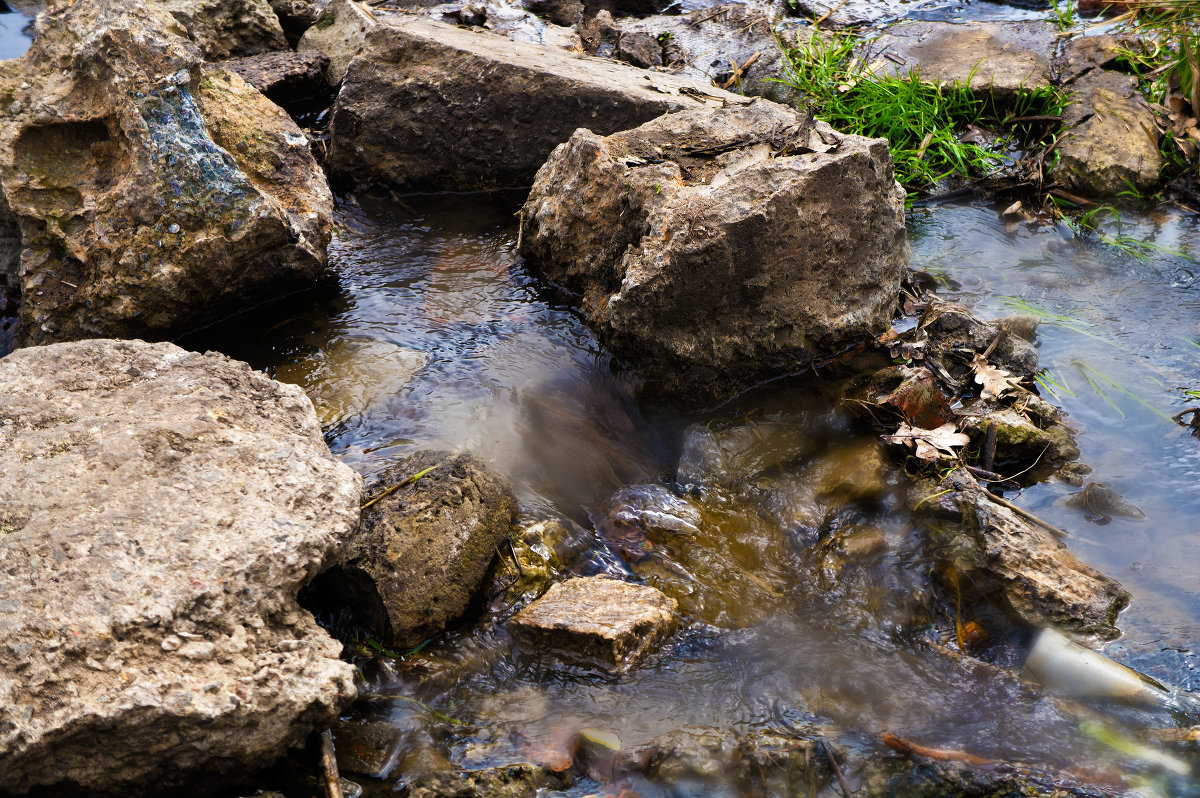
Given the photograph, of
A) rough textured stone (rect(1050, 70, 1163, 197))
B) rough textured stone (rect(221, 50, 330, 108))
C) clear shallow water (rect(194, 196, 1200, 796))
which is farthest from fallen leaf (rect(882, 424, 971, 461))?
rough textured stone (rect(221, 50, 330, 108))

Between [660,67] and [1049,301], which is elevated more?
[660,67]

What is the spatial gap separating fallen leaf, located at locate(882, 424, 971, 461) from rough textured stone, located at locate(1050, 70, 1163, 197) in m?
2.65

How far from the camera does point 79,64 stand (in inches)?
151

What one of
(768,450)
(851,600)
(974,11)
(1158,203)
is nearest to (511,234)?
(768,450)

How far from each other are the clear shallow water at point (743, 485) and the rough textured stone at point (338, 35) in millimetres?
1747

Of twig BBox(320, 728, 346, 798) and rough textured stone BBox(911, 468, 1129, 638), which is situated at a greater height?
rough textured stone BBox(911, 468, 1129, 638)

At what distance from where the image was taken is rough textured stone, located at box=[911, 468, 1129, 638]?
9.43ft

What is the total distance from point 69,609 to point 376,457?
1.41 meters

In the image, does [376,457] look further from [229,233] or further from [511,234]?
[511,234]

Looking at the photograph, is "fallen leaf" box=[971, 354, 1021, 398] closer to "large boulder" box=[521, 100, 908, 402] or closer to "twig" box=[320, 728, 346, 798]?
"large boulder" box=[521, 100, 908, 402]

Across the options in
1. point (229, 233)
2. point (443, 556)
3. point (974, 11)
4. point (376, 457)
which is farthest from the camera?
point (974, 11)

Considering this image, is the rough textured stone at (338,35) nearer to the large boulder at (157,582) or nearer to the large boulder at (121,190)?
the large boulder at (121,190)

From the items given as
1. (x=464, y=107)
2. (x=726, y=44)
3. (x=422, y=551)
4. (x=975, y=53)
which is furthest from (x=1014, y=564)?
(x=726, y=44)

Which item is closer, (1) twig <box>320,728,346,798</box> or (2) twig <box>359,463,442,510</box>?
(1) twig <box>320,728,346,798</box>
